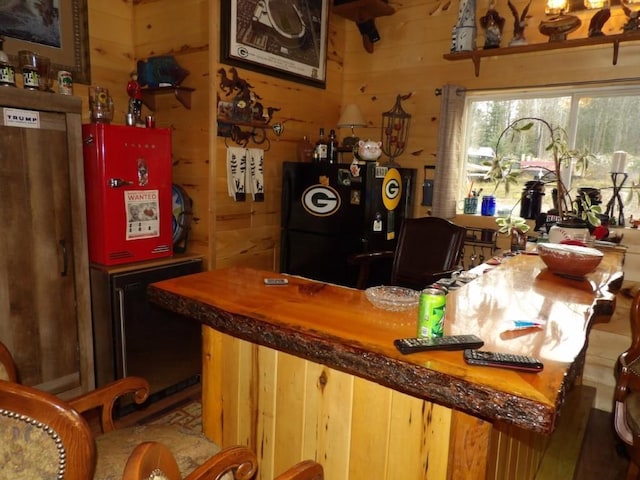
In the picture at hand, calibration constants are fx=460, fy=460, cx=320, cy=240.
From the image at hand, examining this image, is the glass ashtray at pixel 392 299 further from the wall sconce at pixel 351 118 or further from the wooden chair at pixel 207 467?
the wall sconce at pixel 351 118

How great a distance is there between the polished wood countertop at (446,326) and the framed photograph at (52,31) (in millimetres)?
1878

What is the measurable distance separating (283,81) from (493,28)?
4.99 feet

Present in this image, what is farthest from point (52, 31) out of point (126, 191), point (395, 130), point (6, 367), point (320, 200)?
point (395, 130)

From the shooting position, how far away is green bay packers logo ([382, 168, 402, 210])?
327cm

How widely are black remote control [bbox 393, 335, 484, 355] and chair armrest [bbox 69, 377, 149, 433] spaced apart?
2.74 feet

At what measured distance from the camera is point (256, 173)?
325 centimetres

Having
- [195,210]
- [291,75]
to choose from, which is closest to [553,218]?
[291,75]

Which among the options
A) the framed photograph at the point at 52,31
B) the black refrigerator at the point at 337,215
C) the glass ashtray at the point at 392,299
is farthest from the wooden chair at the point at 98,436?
the framed photograph at the point at 52,31

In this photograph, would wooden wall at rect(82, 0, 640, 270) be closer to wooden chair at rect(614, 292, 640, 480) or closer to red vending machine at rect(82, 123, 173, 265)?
red vending machine at rect(82, 123, 173, 265)

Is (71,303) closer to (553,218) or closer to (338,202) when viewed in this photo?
(338,202)

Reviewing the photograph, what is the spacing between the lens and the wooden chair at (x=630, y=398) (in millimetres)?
1777

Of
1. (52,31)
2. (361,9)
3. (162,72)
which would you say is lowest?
(162,72)

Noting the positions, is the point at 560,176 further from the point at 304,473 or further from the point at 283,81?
the point at 304,473

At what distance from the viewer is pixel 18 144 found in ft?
7.05
